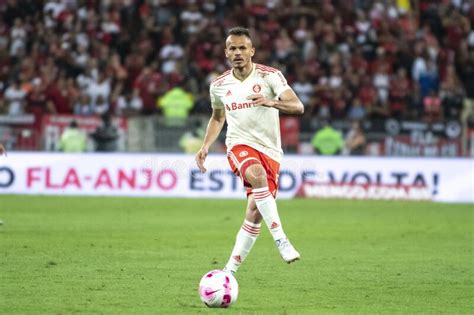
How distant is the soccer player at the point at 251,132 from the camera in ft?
30.4

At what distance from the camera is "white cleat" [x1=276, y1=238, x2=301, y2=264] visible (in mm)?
8930

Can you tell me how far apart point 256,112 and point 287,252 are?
1.36 m

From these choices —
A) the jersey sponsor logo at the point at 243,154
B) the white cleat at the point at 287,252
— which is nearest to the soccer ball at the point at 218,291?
the white cleat at the point at 287,252

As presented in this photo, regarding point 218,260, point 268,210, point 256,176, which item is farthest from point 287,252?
point 218,260

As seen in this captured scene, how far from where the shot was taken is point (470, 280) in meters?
10.3

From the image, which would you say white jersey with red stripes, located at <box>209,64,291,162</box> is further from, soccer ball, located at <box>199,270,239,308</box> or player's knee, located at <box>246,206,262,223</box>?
soccer ball, located at <box>199,270,239,308</box>

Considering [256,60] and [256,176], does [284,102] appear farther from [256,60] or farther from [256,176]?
[256,60]

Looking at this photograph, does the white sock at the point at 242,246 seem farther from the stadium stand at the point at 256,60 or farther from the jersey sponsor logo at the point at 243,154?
the stadium stand at the point at 256,60

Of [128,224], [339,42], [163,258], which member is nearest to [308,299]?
[163,258]

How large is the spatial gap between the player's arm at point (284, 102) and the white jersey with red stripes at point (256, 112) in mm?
185

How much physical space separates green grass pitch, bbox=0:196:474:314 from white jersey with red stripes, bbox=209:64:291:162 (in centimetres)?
136

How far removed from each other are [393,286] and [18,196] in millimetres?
13453

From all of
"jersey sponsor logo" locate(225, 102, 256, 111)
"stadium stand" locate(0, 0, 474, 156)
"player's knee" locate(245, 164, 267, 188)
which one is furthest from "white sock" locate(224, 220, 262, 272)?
"stadium stand" locate(0, 0, 474, 156)

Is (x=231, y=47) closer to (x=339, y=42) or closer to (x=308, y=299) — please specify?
(x=308, y=299)
